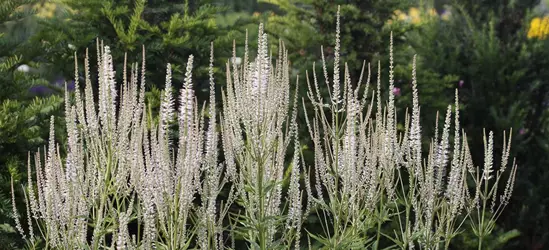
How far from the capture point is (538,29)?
7.89m

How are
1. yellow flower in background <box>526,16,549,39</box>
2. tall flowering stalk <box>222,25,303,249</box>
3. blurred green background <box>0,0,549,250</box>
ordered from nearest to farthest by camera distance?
tall flowering stalk <box>222,25,303,249</box>, blurred green background <box>0,0,549,250</box>, yellow flower in background <box>526,16,549,39</box>

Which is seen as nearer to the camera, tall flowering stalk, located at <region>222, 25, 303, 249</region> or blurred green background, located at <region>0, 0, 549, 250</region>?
tall flowering stalk, located at <region>222, 25, 303, 249</region>

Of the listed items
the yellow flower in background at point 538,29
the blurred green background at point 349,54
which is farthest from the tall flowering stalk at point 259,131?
the yellow flower in background at point 538,29

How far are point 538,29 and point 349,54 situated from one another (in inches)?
84.1

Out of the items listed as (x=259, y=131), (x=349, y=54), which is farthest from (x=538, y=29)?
(x=259, y=131)

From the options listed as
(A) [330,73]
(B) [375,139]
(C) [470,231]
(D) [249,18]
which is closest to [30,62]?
(D) [249,18]

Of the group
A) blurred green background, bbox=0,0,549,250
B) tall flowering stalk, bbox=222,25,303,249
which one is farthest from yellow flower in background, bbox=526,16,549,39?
tall flowering stalk, bbox=222,25,303,249

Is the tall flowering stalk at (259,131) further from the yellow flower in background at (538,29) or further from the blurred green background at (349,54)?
the yellow flower in background at (538,29)

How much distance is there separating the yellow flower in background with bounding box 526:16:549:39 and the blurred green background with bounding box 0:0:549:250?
1 centimetres

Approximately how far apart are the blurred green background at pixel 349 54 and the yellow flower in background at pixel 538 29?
1 cm

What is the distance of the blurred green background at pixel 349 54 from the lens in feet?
17.8

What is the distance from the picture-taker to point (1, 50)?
550 cm

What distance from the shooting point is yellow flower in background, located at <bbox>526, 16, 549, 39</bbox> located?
7.83 meters

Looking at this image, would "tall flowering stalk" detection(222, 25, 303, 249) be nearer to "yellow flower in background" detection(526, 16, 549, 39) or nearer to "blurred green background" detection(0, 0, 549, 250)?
"blurred green background" detection(0, 0, 549, 250)
